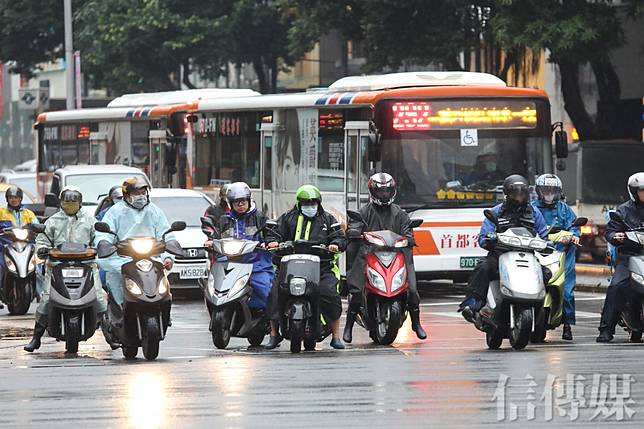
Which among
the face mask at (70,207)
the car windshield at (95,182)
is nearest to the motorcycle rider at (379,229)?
the face mask at (70,207)

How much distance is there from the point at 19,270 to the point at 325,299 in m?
6.89

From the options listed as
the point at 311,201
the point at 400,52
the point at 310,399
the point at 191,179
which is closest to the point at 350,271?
the point at 311,201

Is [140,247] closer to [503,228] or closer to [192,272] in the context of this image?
[503,228]

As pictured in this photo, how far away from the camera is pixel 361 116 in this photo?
2345cm

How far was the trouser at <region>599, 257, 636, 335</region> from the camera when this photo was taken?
15641 mm

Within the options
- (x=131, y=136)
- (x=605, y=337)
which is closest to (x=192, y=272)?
(x=605, y=337)

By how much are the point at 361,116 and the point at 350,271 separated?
7608 millimetres

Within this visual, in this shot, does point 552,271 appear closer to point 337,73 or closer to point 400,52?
point 400,52

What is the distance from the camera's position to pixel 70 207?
16250 mm

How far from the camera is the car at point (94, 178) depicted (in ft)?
84.0

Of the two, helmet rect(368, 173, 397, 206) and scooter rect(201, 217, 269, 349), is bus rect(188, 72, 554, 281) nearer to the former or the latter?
helmet rect(368, 173, 397, 206)

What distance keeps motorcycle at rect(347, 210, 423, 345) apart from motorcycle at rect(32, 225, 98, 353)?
7.83ft

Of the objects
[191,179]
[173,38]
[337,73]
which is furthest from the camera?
[337,73]

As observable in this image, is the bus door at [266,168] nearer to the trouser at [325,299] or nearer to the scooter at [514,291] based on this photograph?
the trouser at [325,299]
